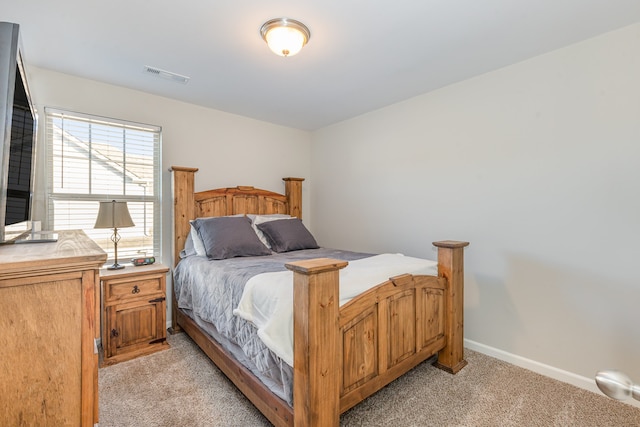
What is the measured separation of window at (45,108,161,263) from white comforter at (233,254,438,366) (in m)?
1.82

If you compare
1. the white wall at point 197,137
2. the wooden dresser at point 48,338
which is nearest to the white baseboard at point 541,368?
the white wall at point 197,137

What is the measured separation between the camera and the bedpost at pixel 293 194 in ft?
13.1

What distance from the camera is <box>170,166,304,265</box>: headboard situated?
3057 millimetres

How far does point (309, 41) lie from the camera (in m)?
2.08

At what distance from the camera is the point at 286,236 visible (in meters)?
3.17

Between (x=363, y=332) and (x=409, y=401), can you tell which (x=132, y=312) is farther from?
(x=409, y=401)

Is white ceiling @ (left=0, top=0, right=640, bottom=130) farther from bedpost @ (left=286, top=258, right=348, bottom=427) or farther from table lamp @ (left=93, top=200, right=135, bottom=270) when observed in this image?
bedpost @ (left=286, top=258, right=348, bottom=427)

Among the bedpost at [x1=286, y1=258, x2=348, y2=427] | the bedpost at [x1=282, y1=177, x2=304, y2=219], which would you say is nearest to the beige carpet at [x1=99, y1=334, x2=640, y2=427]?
the bedpost at [x1=286, y1=258, x2=348, y2=427]

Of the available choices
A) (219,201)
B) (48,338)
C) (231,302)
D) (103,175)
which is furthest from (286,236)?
(48,338)

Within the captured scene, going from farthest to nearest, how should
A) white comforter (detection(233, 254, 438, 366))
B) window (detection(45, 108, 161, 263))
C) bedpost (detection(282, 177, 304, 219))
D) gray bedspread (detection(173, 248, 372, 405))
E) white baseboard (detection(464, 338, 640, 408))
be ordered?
1. bedpost (detection(282, 177, 304, 219))
2. window (detection(45, 108, 161, 263))
3. white baseboard (detection(464, 338, 640, 408))
4. gray bedspread (detection(173, 248, 372, 405))
5. white comforter (detection(233, 254, 438, 366))

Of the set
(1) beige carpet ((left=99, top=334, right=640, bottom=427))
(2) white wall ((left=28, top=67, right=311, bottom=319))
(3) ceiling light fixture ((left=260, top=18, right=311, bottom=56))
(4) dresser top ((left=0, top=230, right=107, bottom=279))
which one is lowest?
(1) beige carpet ((left=99, top=334, right=640, bottom=427))

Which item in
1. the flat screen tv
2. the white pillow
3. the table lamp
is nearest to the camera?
the flat screen tv

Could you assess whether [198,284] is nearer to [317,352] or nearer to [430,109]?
[317,352]

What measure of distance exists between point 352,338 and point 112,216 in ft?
7.22
